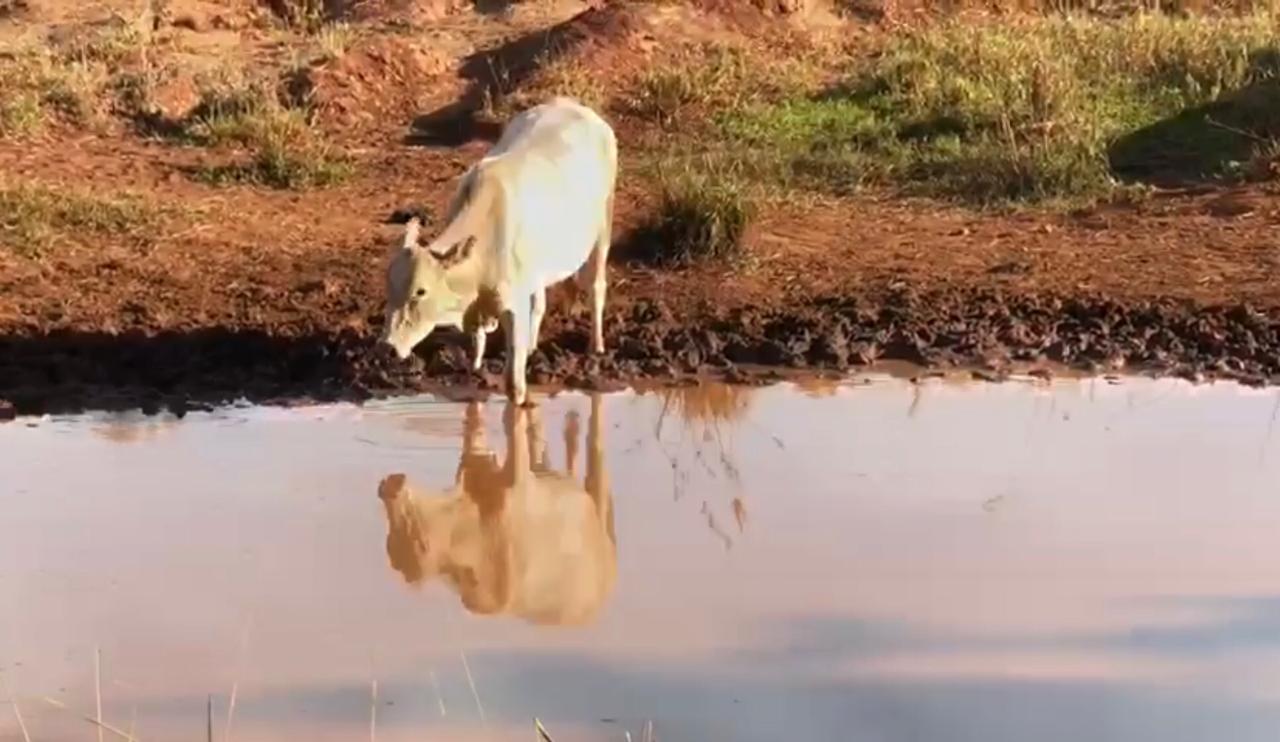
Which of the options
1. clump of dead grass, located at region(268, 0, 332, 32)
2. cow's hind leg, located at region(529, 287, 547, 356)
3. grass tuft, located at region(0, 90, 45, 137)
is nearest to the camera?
cow's hind leg, located at region(529, 287, 547, 356)

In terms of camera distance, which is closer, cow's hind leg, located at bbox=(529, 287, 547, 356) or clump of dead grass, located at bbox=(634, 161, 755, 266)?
cow's hind leg, located at bbox=(529, 287, 547, 356)

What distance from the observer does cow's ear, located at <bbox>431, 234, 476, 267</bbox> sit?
8320 millimetres

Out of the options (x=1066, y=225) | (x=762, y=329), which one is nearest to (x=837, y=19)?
(x=1066, y=225)

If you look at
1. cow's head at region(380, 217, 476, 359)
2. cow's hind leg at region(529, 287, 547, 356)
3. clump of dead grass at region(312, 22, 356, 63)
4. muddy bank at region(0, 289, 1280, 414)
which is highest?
clump of dead grass at region(312, 22, 356, 63)

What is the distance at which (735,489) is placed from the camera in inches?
317

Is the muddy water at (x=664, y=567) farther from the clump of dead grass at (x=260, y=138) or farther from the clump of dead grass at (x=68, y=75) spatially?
the clump of dead grass at (x=68, y=75)

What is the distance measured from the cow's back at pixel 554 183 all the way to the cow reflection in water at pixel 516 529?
704 millimetres

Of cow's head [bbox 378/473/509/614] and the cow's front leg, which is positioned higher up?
the cow's front leg

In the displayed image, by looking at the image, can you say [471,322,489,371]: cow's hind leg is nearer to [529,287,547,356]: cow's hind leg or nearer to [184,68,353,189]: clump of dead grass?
[529,287,547,356]: cow's hind leg

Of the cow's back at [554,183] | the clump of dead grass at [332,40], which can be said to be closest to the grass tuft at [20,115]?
the clump of dead grass at [332,40]

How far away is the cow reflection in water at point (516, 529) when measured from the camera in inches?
272

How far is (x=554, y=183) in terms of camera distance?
9047 millimetres

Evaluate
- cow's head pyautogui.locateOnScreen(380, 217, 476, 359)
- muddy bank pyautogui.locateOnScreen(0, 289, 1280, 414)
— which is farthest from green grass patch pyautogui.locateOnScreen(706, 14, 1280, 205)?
cow's head pyautogui.locateOnScreen(380, 217, 476, 359)

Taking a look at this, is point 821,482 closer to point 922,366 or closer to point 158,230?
point 922,366
